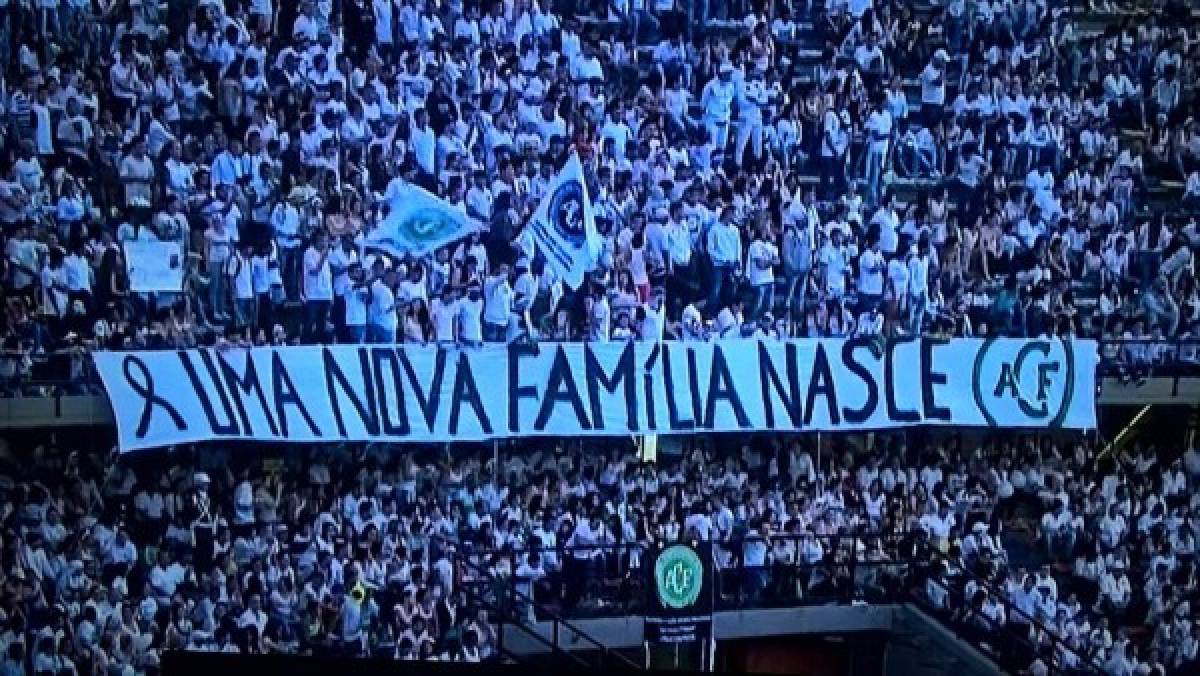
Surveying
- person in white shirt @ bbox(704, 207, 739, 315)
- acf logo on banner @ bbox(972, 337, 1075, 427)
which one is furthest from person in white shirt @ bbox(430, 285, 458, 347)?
acf logo on banner @ bbox(972, 337, 1075, 427)

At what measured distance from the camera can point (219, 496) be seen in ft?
47.4

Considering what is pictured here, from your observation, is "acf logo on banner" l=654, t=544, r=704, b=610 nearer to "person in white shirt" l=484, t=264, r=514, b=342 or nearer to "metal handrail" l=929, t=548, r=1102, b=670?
"person in white shirt" l=484, t=264, r=514, b=342

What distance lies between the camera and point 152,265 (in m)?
14.3

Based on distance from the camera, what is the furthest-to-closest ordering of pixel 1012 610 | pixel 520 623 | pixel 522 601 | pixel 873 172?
pixel 873 172 < pixel 1012 610 < pixel 522 601 < pixel 520 623

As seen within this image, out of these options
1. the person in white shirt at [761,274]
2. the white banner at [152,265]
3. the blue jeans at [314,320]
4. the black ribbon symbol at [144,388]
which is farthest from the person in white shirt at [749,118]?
the black ribbon symbol at [144,388]

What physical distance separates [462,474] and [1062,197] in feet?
20.3

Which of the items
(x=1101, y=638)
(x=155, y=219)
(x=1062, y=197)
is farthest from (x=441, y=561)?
(x=1062, y=197)

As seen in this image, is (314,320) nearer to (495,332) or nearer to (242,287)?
(242,287)

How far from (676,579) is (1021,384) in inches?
170

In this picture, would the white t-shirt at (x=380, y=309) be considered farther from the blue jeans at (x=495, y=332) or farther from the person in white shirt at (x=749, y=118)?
the person in white shirt at (x=749, y=118)

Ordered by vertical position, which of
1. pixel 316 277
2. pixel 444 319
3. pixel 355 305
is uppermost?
pixel 316 277

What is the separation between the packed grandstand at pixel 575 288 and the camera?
1408cm

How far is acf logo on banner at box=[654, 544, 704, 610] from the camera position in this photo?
1327cm

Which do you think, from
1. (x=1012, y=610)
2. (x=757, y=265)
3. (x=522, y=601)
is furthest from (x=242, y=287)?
(x=1012, y=610)
